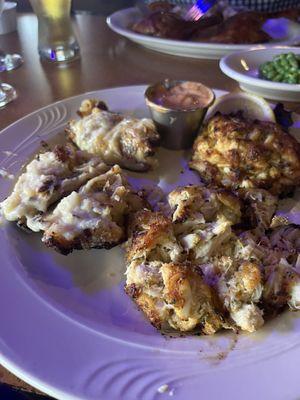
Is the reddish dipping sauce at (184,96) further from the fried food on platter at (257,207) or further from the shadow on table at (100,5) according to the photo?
the shadow on table at (100,5)

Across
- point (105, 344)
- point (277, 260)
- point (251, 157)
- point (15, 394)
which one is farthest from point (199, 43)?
point (15, 394)

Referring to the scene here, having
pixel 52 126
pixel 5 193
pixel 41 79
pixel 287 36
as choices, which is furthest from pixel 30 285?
pixel 287 36

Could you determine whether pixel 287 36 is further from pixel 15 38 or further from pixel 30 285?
pixel 30 285

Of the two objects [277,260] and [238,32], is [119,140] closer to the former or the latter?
[277,260]

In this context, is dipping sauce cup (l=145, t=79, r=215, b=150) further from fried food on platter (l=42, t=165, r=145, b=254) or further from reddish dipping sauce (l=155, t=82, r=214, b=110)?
fried food on platter (l=42, t=165, r=145, b=254)

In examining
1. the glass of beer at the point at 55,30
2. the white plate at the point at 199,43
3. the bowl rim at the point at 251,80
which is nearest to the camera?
the bowl rim at the point at 251,80

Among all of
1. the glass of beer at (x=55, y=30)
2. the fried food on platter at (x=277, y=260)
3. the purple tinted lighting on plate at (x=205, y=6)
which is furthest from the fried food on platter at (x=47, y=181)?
the purple tinted lighting on plate at (x=205, y=6)
